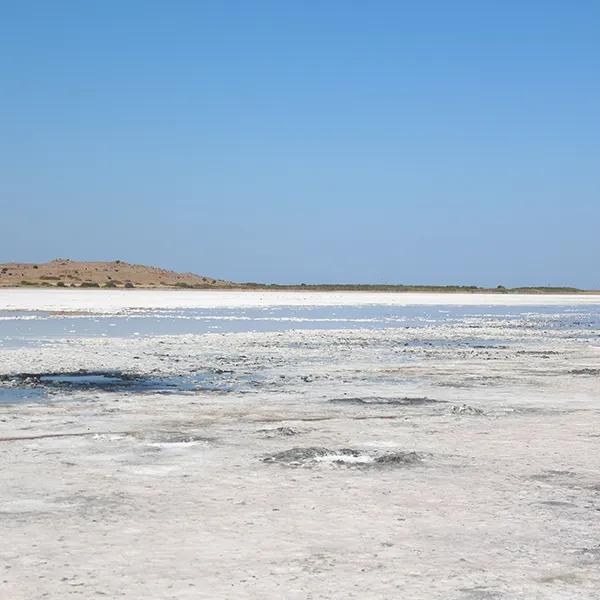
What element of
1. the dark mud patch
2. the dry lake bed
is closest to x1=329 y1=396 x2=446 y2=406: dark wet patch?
the dry lake bed

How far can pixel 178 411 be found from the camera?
12070 mm

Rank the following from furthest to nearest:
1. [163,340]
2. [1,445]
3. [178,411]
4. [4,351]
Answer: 1. [163,340]
2. [4,351]
3. [178,411]
4. [1,445]

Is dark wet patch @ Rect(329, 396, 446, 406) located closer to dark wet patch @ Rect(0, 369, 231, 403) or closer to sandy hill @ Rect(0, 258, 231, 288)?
dark wet patch @ Rect(0, 369, 231, 403)

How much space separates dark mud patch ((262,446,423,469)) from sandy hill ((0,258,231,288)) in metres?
98.4

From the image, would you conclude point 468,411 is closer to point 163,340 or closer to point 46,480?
point 46,480

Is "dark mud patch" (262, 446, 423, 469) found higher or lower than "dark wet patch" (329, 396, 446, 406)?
lower

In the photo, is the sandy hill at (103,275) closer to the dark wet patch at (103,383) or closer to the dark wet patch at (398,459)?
the dark wet patch at (103,383)

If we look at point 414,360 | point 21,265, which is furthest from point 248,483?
point 21,265

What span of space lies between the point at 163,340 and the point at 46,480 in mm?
16973

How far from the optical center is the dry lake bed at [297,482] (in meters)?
5.42

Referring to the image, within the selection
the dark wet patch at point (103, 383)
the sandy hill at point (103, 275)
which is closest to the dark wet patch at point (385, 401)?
the dark wet patch at point (103, 383)

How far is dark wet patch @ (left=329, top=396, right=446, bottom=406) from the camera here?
1305 cm

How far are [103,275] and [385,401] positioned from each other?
363 ft

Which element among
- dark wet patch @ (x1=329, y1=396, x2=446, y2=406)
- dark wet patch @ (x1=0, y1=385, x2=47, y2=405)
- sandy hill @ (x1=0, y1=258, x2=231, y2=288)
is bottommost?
dark wet patch @ (x1=0, y1=385, x2=47, y2=405)
